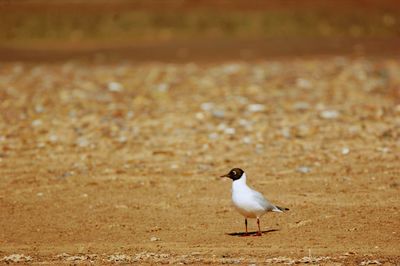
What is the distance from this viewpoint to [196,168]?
40.2 feet

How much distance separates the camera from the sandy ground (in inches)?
349

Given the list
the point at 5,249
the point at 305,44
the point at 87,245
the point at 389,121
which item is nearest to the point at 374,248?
the point at 87,245

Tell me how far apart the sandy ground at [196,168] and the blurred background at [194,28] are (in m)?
6.84

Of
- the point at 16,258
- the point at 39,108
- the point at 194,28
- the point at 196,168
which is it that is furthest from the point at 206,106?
the point at 194,28

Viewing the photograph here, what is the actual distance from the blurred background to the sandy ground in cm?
684

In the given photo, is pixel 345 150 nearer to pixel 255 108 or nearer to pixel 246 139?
pixel 246 139

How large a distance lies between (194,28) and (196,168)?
18782 mm

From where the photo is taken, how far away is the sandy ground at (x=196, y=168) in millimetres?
8859

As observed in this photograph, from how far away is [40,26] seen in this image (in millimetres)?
31172

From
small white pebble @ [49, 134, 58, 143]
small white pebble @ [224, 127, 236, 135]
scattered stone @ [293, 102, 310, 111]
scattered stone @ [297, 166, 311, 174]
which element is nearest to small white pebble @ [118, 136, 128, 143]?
small white pebble @ [49, 134, 58, 143]

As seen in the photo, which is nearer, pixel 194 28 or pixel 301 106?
pixel 301 106

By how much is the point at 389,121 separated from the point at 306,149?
2338 mm

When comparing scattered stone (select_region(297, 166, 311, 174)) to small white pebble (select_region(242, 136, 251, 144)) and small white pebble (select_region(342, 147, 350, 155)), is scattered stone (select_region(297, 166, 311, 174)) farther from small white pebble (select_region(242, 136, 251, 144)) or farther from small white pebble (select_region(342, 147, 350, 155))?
small white pebble (select_region(242, 136, 251, 144))

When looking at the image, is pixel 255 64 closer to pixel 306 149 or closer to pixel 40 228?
pixel 306 149
